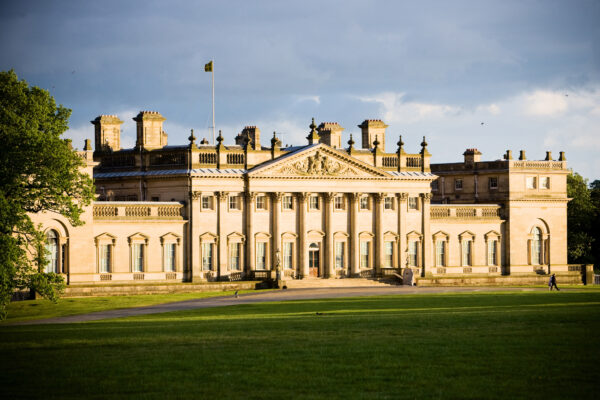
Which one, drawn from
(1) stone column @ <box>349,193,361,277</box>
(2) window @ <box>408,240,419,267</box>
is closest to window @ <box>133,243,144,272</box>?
(1) stone column @ <box>349,193,361,277</box>

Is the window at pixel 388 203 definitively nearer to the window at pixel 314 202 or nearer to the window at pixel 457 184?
the window at pixel 314 202

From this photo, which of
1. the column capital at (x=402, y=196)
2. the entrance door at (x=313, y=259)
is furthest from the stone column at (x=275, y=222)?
the column capital at (x=402, y=196)

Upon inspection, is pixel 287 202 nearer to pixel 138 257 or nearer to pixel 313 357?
pixel 138 257

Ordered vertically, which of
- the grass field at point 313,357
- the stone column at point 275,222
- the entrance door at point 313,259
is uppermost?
the stone column at point 275,222

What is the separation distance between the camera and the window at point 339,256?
74750mm

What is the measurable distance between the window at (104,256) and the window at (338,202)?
18.5 m

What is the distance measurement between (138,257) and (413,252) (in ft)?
76.7

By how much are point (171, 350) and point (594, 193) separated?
93552 mm

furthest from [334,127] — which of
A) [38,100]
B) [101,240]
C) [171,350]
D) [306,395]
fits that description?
[306,395]

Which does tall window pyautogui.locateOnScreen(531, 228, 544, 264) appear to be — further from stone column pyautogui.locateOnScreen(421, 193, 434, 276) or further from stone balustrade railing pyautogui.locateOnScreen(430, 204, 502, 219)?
stone column pyautogui.locateOnScreen(421, 193, 434, 276)

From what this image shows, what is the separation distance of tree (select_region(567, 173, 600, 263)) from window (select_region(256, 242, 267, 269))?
4082cm

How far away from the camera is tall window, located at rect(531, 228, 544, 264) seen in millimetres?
83312

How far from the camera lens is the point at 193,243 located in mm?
68750

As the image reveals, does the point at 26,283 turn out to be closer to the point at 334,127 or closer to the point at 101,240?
the point at 101,240
